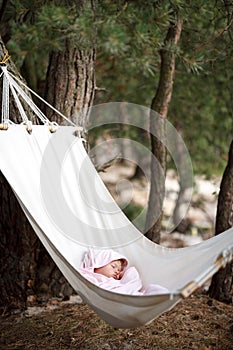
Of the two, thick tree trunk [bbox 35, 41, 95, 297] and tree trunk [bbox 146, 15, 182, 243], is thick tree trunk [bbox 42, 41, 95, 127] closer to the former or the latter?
thick tree trunk [bbox 35, 41, 95, 297]

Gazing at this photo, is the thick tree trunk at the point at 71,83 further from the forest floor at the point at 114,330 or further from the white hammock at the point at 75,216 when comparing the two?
the forest floor at the point at 114,330

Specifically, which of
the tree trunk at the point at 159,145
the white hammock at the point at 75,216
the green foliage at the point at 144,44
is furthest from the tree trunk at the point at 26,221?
the tree trunk at the point at 159,145

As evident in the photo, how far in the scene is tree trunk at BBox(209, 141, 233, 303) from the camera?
275 centimetres

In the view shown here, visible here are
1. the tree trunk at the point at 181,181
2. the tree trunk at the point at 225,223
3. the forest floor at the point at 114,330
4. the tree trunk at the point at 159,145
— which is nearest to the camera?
the forest floor at the point at 114,330

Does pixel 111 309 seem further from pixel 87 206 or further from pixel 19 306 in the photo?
pixel 19 306

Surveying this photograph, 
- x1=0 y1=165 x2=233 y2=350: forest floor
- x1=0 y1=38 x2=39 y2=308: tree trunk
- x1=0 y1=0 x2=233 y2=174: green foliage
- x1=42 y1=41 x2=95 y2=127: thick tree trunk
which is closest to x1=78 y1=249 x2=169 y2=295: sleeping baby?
x1=0 y1=165 x2=233 y2=350: forest floor

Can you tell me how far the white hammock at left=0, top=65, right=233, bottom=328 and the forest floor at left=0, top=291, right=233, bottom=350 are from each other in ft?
0.87

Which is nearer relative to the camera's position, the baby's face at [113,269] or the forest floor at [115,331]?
the forest floor at [115,331]

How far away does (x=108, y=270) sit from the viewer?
247 centimetres

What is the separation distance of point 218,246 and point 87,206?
74 centimetres

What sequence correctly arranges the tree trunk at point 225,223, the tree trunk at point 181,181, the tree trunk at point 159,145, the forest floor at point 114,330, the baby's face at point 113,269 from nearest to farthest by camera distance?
the forest floor at point 114,330, the baby's face at point 113,269, the tree trunk at point 225,223, the tree trunk at point 159,145, the tree trunk at point 181,181

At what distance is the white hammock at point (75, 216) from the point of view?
80.4 inches

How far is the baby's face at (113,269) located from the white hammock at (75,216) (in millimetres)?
57

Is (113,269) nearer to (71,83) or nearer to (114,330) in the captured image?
(114,330)
